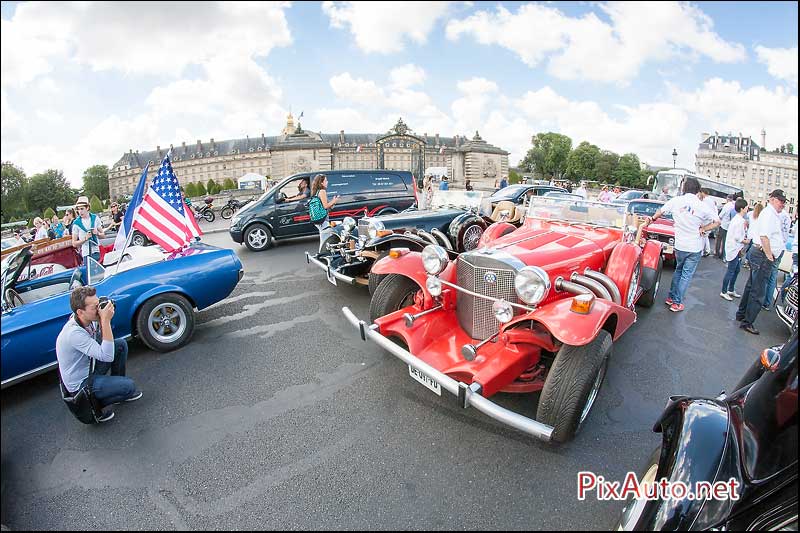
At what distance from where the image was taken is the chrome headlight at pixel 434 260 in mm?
3824

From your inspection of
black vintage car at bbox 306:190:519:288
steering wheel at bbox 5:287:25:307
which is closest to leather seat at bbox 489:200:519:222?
black vintage car at bbox 306:190:519:288

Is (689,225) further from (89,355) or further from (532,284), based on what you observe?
(89,355)

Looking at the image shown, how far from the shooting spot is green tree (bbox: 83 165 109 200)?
279 feet

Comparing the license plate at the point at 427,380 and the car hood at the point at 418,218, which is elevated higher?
the car hood at the point at 418,218

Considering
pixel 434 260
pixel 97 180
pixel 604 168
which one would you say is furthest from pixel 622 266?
pixel 97 180

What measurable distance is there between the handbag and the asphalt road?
160 mm

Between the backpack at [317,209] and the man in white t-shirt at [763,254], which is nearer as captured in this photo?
the man in white t-shirt at [763,254]

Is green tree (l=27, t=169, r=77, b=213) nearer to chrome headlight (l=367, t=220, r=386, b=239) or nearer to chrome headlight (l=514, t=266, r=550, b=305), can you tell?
chrome headlight (l=367, t=220, r=386, b=239)

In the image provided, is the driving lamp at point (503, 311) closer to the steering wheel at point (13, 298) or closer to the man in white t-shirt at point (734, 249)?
the steering wheel at point (13, 298)

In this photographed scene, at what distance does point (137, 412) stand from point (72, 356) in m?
0.79

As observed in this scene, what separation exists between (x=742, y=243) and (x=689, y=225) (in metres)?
1.48

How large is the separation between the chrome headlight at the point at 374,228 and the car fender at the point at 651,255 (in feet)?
12.9

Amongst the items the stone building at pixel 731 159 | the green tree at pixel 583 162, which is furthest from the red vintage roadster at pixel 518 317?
the green tree at pixel 583 162

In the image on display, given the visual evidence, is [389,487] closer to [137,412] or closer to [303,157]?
[137,412]
